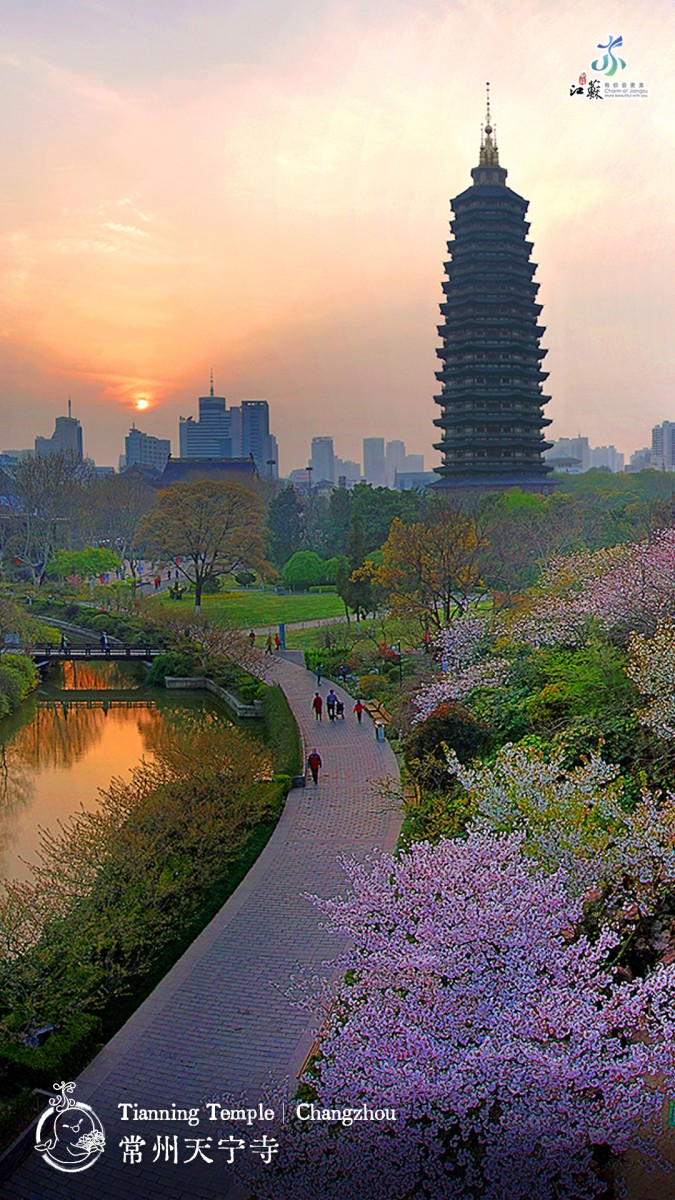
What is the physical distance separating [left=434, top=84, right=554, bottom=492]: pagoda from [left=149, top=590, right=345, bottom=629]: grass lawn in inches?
629

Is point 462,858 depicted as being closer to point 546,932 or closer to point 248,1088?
point 546,932

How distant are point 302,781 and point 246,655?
11.2m

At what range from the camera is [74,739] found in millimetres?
22203

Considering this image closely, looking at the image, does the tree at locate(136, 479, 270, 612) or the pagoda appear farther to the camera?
the pagoda

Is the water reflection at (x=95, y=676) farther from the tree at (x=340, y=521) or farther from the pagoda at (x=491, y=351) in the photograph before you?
the pagoda at (x=491, y=351)

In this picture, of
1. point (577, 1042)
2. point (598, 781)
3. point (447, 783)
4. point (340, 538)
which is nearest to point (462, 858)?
point (577, 1042)

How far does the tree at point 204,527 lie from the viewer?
132 ft

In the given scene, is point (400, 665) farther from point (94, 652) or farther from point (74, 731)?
point (94, 652)

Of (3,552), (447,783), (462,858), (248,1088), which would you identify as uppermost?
(3,552)

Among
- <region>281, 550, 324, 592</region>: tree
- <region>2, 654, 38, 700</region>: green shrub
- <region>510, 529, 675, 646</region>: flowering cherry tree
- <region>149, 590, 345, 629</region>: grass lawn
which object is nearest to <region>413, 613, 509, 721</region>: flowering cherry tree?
<region>510, 529, 675, 646</region>: flowering cherry tree

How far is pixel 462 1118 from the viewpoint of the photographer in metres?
5.27

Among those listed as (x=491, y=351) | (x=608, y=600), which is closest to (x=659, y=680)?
(x=608, y=600)

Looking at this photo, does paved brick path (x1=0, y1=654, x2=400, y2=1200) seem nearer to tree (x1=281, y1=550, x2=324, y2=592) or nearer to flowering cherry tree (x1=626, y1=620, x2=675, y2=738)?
flowering cherry tree (x1=626, y1=620, x2=675, y2=738)

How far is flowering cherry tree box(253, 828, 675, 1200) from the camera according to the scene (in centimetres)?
512
